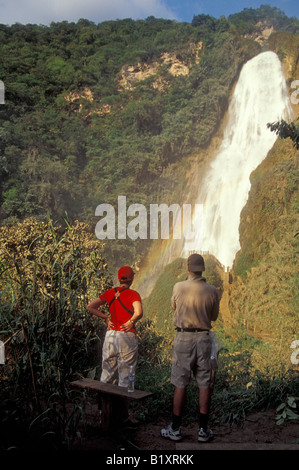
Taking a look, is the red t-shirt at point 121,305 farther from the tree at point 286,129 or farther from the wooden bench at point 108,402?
the tree at point 286,129

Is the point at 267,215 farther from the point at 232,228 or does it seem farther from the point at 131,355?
the point at 131,355

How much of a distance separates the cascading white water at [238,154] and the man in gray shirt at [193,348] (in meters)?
14.8

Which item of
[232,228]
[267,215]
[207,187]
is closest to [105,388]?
[267,215]

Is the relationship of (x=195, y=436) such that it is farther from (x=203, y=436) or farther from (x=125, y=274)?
(x=125, y=274)

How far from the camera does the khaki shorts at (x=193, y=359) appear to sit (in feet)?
12.2

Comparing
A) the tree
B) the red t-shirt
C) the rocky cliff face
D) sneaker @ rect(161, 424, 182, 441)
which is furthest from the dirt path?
the rocky cliff face

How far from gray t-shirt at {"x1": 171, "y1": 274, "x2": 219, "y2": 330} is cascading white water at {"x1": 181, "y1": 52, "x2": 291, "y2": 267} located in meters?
14.8

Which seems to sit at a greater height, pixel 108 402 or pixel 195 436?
pixel 108 402

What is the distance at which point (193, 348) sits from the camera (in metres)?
3.78

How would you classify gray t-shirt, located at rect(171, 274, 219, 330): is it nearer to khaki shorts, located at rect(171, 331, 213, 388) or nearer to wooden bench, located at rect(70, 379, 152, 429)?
khaki shorts, located at rect(171, 331, 213, 388)

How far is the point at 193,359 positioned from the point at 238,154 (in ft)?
68.3

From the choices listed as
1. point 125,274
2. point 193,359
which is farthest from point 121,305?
point 193,359

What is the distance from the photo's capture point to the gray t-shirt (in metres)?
3.78

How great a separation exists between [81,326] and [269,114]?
21.1 m
